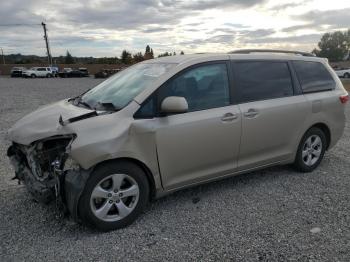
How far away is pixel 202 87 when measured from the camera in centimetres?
407

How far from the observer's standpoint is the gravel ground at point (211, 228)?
317 cm

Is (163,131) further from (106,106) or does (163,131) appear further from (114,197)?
(114,197)

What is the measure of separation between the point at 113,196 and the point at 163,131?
2.71 feet

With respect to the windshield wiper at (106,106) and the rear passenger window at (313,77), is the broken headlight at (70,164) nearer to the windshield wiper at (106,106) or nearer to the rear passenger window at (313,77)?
the windshield wiper at (106,106)

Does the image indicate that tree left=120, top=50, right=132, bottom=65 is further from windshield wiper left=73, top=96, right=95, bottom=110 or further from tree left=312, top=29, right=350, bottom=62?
windshield wiper left=73, top=96, right=95, bottom=110

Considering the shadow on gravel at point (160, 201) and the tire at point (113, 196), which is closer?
the tire at point (113, 196)

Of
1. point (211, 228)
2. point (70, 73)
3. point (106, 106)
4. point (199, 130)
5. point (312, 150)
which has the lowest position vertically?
point (211, 228)

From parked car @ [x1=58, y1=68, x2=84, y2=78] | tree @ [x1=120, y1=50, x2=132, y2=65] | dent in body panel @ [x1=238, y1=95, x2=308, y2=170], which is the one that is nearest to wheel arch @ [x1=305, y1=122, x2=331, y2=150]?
dent in body panel @ [x1=238, y1=95, x2=308, y2=170]

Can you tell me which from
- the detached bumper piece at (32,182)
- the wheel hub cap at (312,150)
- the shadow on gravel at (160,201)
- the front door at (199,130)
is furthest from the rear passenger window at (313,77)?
the detached bumper piece at (32,182)

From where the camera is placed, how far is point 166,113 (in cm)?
369

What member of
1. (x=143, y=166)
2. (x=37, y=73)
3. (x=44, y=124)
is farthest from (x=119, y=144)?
(x=37, y=73)

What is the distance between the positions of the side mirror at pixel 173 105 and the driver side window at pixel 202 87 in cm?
14

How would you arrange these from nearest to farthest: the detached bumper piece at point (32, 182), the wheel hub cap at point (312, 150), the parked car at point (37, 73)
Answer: the detached bumper piece at point (32, 182) < the wheel hub cap at point (312, 150) < the parked car at point (37, 73)

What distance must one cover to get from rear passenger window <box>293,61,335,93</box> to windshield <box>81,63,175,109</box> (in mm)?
2064
